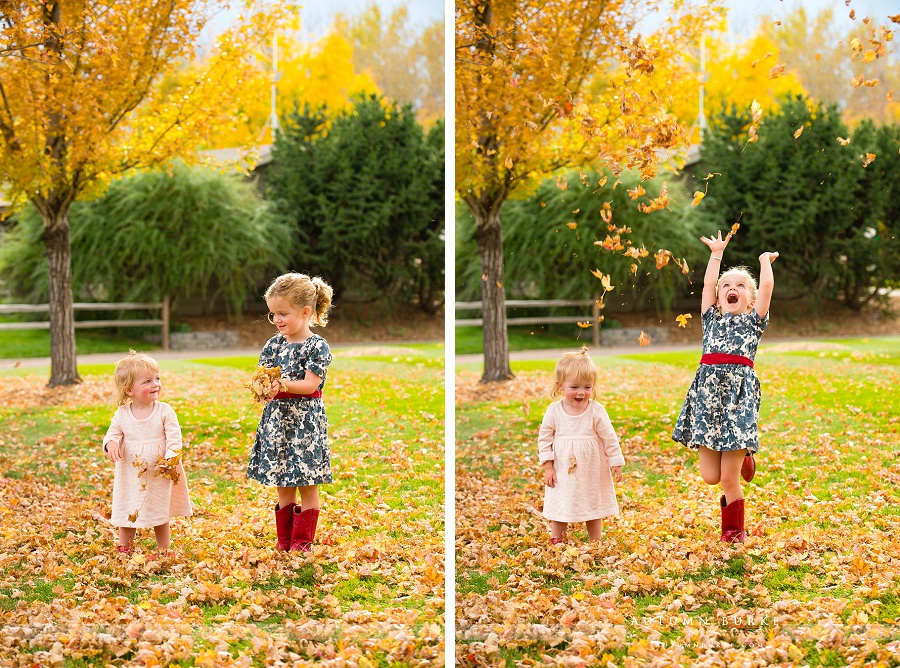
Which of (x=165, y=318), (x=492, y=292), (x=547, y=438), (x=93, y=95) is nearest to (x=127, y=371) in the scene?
(x=165, y=318)

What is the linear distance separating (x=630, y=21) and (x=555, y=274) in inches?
54.2

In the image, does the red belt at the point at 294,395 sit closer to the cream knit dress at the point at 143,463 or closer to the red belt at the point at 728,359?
the cream knit dress at the point at 143,463

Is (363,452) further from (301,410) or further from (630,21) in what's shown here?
(630,21)

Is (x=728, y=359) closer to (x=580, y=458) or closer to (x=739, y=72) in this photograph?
(x=580, y=458)

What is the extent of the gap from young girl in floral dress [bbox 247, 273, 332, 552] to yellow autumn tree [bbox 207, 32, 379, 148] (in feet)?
6.10

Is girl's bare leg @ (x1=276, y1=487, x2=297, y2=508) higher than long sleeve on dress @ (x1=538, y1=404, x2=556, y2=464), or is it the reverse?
long sleeve on dress @ (x1=538, y1=404, x2=556, y2=464)

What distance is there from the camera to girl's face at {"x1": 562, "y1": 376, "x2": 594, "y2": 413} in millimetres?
2855

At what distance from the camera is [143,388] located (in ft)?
9.38

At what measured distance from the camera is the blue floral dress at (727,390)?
2.75 metres

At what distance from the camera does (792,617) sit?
2639 millimetres

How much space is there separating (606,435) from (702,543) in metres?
0.59

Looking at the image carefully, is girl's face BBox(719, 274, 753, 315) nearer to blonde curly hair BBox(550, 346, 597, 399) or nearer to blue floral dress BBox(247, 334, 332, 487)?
blonde curly hair BBox(550, 346, 597, 399)

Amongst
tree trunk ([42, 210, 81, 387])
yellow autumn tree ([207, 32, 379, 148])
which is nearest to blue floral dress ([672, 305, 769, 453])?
yellow autumn tree ([207, 32, 379, 148])

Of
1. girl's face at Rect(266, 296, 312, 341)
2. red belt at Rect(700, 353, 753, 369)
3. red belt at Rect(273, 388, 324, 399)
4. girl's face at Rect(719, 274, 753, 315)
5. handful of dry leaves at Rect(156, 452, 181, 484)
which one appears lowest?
handful of dry leaves at Rect(156, 452, 181, 484)
